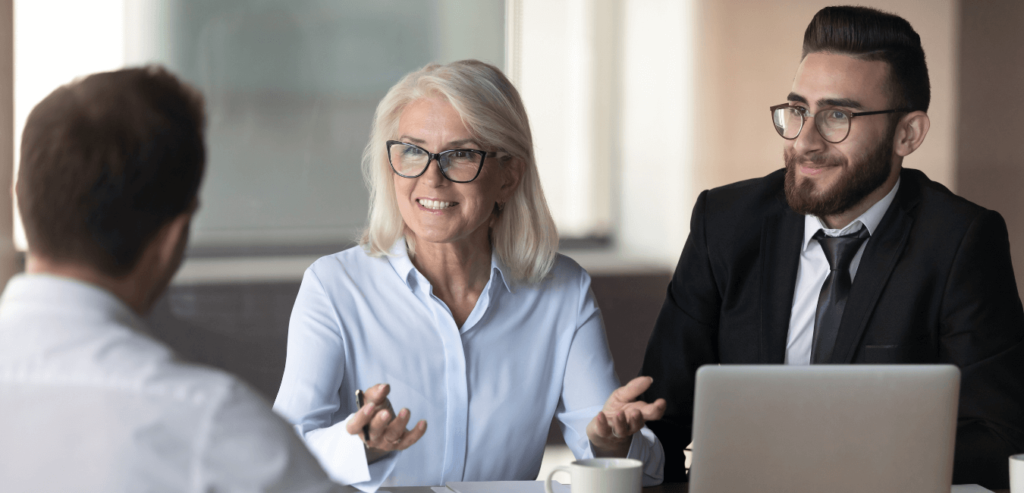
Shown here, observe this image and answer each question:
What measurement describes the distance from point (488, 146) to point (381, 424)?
77 centimetres

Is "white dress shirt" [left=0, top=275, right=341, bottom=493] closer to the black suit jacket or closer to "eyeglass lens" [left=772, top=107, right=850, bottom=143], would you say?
the black suit jacket

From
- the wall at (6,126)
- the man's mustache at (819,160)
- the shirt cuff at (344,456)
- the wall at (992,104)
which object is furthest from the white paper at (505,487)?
the wall at (992,104)

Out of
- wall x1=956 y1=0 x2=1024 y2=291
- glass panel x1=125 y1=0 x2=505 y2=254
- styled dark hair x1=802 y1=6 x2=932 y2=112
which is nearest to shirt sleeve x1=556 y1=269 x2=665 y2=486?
styled dark hair x1=802 y1=6 x2=932 y2=112

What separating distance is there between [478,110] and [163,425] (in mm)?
1214

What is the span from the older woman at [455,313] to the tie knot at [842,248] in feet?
1.81

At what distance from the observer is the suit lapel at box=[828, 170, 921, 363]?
72.6 inches

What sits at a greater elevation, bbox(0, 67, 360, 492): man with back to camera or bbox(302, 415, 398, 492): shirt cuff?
bbox(0, 67, 360, 492): man with back to camera

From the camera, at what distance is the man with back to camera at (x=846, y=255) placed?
183 cm

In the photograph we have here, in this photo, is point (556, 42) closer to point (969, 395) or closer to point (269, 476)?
point (969, 395)

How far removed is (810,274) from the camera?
198 centimetres

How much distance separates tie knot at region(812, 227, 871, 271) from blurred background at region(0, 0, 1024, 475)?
1.79 metres

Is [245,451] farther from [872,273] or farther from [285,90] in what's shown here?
[285,90]

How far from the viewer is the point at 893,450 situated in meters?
1.11

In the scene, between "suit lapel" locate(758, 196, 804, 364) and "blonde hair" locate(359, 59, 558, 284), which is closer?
"blonde hair" locate(359, 59, 558, 284)
